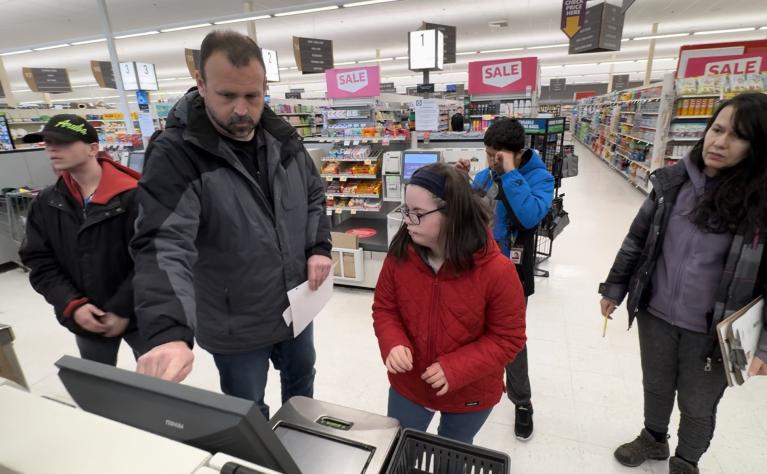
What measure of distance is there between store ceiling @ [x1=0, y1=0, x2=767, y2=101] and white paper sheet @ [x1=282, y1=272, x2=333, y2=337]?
7.22 m

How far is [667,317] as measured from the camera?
5.33 feet

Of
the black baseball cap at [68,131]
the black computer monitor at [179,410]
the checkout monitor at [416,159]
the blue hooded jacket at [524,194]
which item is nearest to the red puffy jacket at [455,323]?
the blue hooded jacket at [524,194]

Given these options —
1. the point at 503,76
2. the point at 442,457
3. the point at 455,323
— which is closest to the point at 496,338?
the point at 455,323

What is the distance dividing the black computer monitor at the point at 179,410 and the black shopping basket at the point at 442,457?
0.35 m

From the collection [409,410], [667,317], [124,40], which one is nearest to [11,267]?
[409,410]

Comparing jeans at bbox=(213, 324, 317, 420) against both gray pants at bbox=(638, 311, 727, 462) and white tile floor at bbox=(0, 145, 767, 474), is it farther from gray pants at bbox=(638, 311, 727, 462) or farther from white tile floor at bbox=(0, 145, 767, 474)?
gray pants at bbox=(638, 311, 727, 462)

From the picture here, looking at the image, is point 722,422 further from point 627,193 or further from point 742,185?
point 627,193

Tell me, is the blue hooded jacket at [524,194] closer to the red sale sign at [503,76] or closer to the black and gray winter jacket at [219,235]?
the black and gray winter jacket at [219,235]

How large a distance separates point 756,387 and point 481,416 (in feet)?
7.83

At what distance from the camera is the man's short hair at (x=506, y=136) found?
1860mm

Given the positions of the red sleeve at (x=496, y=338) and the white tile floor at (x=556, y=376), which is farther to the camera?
the white tile floor at (x=556, y=376)

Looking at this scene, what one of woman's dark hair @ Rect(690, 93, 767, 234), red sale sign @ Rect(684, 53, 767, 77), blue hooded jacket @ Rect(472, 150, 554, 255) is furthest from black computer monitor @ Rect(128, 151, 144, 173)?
red sale sign @ Rect(684, 53, 767, 77)

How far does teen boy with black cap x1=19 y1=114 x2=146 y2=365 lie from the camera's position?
170cm

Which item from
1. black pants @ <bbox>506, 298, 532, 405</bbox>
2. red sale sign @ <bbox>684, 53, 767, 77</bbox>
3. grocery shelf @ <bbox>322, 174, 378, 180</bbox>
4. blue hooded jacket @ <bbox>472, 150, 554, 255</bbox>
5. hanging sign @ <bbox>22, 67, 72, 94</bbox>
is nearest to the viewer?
blue hooded jacket @ <bbox>472, 150, 554, 255</bbox>
